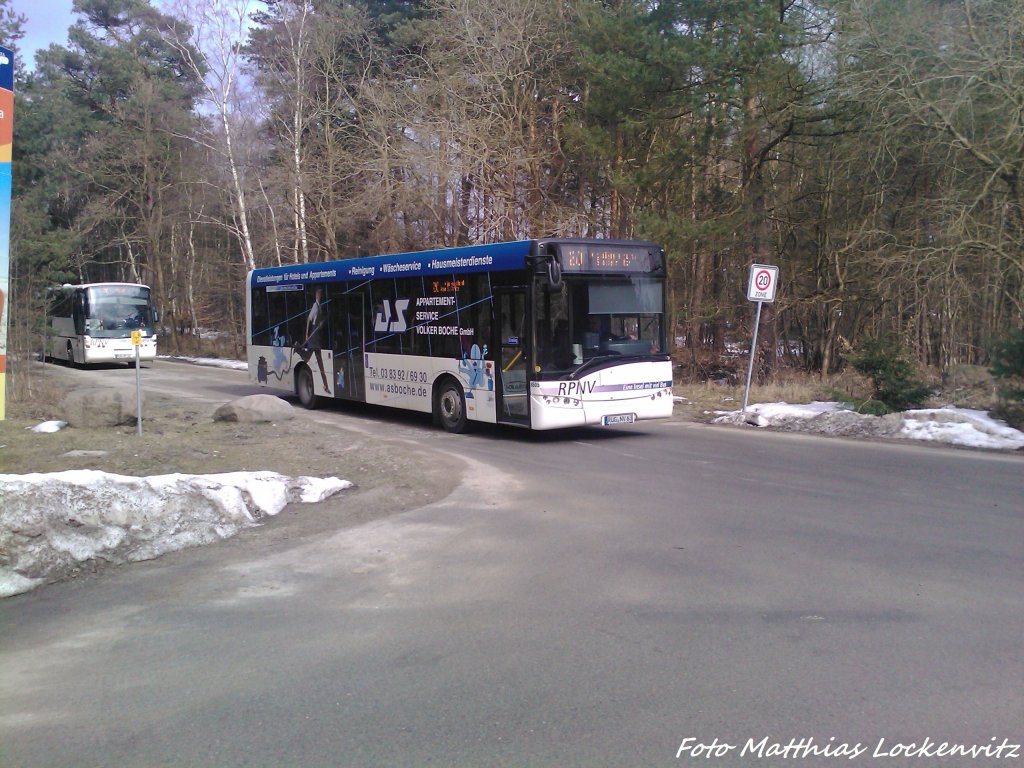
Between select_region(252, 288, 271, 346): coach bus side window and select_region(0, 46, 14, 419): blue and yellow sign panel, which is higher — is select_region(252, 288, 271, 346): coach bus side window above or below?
below

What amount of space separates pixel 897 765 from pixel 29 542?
6.31 metres

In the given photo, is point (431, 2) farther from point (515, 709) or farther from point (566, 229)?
point (515, 709)

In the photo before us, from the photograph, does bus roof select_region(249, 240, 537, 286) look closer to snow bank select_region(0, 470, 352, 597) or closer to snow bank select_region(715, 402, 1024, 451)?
snow bank select_region(715, 402, 1024, 451)

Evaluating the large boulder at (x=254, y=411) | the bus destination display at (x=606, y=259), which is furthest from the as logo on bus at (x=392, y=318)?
the bus destination display at (x=606, y=259)

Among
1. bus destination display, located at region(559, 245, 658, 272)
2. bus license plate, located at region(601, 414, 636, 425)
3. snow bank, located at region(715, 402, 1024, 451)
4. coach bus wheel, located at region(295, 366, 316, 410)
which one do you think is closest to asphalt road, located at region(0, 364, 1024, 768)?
snow bank, located at region(715, 402, 1024, 451)

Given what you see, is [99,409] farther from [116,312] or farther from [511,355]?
[116,312]

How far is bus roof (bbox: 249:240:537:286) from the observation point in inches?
551

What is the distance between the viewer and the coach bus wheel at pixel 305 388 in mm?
19641

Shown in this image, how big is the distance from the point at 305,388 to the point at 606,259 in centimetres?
858

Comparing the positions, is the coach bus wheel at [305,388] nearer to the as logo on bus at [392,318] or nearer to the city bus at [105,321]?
the as logo on bus at [392,318]

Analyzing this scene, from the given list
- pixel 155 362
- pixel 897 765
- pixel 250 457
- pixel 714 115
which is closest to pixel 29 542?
pixel 250 457

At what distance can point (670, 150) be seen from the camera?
2327cm

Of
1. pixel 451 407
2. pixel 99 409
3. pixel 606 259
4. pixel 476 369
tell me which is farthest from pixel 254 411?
pixel 606 259

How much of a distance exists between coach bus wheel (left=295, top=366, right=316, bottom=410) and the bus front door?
6.60 meters
